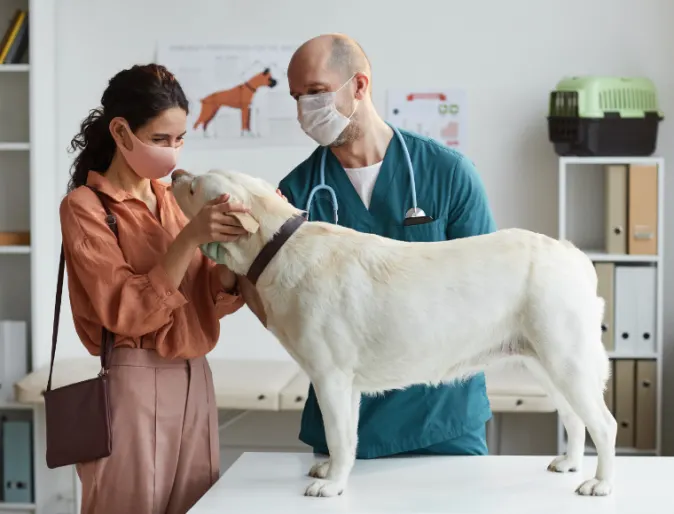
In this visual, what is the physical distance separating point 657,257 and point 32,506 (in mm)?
2627

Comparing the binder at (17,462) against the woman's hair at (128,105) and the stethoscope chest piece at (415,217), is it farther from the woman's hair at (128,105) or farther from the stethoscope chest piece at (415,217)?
the stethoscope chest piece at (415,217)

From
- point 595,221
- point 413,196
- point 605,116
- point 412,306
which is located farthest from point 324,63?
point 595,221

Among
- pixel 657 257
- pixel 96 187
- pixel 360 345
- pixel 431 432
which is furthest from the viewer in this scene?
pixel 657 257

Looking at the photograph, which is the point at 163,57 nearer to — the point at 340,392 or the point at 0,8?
the point at 0,8

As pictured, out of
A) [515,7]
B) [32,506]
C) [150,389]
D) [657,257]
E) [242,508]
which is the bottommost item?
[32,506]

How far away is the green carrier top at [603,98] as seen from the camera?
3529mm

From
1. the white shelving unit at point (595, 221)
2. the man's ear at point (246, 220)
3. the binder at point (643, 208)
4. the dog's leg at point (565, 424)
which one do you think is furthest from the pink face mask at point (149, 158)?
the binder at point (643, 208)

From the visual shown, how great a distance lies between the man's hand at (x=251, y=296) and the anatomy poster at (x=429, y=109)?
220 cm

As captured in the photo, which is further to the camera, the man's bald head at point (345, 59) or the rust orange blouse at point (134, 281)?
the man's bald head at point (345, 59)

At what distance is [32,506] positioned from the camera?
3688 mm

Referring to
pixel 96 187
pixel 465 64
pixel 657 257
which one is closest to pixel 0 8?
pixel 465 64

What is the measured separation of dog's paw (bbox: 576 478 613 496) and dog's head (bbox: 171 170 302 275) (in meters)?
0.69

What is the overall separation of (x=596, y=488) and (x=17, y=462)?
272 centimetres

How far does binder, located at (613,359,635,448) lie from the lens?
361 centimetres
